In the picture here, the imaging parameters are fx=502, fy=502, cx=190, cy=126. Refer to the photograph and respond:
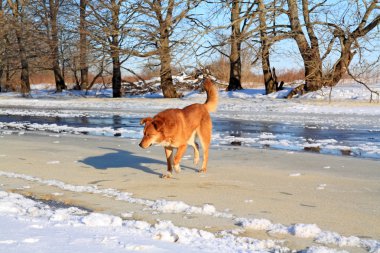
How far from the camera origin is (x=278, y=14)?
24312 millimetres

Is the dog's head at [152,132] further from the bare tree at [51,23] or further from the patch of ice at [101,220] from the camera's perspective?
the bare tree at [51,23]

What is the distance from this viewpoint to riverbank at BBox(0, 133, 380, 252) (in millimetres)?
4592

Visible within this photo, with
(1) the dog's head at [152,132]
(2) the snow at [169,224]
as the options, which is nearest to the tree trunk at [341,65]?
(1) the dog's head at [152,132]

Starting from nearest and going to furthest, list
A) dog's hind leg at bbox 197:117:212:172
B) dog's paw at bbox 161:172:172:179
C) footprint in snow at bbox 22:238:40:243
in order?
footprint in snow at bbox 22:238:40:243
dog's paw at bbox 161:172:172:179
dog's hind leg at bbox 197:117:212:172

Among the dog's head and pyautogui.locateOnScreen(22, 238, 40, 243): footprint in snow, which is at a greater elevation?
the dog's head

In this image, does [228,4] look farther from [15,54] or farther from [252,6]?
[15,54]

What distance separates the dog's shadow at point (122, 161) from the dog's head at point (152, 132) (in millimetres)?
720

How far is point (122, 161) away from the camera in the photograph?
8.36 m

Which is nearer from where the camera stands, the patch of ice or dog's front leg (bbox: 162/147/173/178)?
the patch of ice

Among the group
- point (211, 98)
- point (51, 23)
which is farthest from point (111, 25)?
point (211, 98)

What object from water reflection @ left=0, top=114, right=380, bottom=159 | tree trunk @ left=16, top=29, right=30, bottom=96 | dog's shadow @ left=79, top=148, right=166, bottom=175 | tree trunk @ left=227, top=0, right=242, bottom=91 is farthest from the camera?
tree trunk @ left=16, top=29, right=30, bottom=96

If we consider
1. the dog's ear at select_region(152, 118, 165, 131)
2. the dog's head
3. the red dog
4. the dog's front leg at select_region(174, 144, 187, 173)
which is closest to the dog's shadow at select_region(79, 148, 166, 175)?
the dog's front leg at select_region(174, 144, 187, 173)

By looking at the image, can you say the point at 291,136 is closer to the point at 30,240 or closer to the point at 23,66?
the point at 30,240

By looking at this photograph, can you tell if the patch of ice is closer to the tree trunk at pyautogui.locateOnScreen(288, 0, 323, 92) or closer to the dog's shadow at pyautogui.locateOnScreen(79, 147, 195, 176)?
the dog's shadow at pyautogui.locateOnScreen(79, 147, 195, 176)
